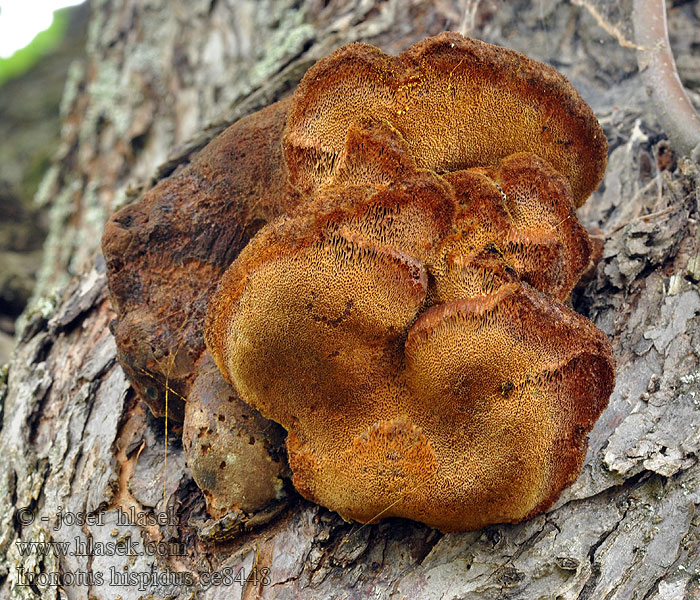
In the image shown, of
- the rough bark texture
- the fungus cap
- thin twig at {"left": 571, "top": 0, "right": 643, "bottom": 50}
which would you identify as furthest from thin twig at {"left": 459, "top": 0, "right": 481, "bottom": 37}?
the fungus cap

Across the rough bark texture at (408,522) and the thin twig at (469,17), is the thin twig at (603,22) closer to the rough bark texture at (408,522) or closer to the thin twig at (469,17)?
the rough bark texture at (408,522)

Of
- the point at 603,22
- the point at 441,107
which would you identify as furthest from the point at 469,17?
the point at 441,107

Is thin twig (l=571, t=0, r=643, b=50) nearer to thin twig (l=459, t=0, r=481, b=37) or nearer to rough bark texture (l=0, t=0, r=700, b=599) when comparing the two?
rough bark texture (l=0, t=0, r=700, b=599)

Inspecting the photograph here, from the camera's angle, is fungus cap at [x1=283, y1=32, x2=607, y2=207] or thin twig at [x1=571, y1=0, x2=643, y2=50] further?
thin twig at [x1=571, y1=0, x2=643, y2=50]

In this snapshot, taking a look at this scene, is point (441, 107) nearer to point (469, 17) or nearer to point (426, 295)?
point (426, 295)

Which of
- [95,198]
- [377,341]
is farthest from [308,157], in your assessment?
[95,198]
